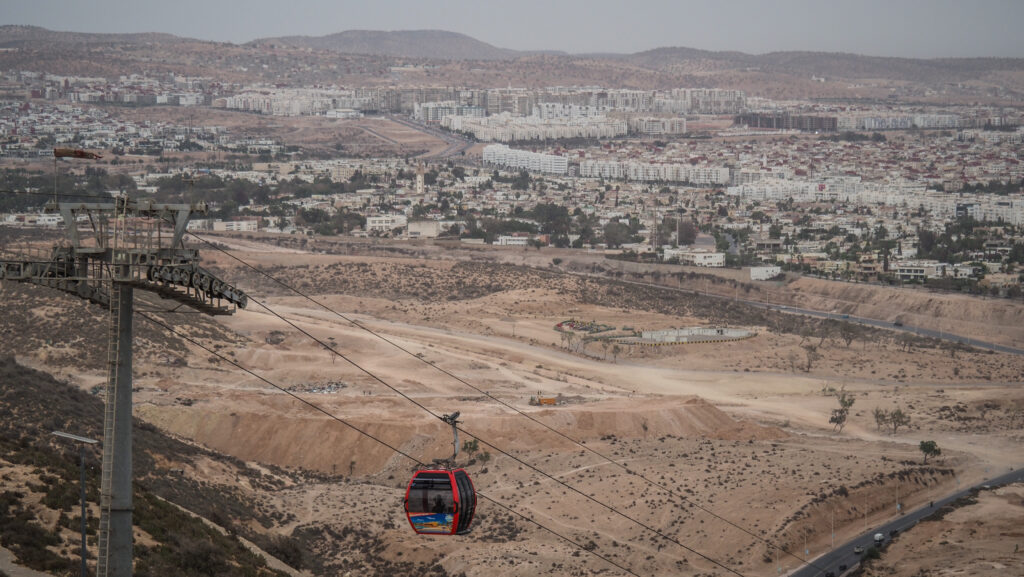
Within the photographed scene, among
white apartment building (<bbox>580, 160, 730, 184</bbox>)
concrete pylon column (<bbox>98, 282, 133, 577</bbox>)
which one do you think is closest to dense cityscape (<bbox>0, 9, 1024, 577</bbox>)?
concrete pylon column (<bbox>98, 282, 133, 577</bbox>)

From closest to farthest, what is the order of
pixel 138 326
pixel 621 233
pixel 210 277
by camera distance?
pixel 210 277 → pixel 138 326 → pixel 621 233

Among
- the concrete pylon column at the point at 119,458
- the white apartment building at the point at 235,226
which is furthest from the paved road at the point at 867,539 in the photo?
the white apartment building at the point at 235,226

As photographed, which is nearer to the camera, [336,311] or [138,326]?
[138,326]

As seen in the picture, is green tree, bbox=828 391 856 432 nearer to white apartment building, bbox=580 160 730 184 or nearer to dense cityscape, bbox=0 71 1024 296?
dense cityscape, bbox=0 71 1024 296

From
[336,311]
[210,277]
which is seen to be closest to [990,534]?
[210,277]

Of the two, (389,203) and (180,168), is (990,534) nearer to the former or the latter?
(389,203)

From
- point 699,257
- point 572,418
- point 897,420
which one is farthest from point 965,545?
point 699,257

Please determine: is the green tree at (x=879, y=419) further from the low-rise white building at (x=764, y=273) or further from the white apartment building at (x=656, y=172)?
the white apartment building at (x=656, y=172)
